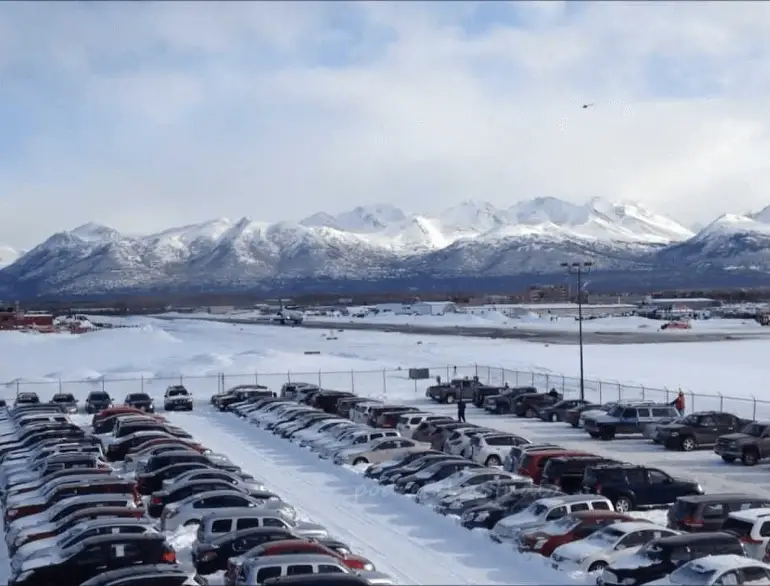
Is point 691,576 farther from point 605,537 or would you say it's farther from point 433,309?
point 433,309

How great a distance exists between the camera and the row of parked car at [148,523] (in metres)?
14.8

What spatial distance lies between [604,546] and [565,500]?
8.96ft

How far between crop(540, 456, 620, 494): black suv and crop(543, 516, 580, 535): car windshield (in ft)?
20.2

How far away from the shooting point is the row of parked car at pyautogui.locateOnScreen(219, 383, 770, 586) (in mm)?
15484

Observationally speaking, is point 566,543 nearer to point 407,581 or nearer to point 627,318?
point 407,581

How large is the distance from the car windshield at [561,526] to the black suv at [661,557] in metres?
2.22

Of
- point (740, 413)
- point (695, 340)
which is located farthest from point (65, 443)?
point (695, 340)

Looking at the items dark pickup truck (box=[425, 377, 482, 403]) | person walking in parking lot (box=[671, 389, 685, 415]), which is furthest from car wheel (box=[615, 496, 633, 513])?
dark pickup truck (box=[425, 377, 482, 403])

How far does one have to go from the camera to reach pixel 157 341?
2916 inches

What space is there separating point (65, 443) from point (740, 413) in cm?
2506

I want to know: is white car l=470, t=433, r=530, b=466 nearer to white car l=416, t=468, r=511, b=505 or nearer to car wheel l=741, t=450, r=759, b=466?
white car l=416, t=468, r=511, b=505

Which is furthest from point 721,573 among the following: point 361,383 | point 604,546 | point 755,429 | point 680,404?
point 361,383

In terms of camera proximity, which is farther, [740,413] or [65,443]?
[740,413]

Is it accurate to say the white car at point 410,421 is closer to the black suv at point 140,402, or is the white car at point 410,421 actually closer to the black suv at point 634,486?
the black suv at point 634,486
